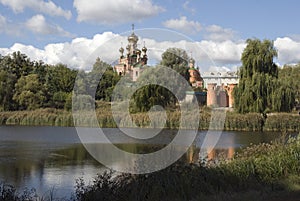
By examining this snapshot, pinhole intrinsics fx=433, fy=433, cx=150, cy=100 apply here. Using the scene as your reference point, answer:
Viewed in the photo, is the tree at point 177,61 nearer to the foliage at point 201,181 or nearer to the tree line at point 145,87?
the tree line at point 145,87

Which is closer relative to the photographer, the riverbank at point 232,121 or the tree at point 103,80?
the riverbank at point 232,121

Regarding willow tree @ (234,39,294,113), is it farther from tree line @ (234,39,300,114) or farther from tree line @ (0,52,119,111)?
tree line @ (0,52,119,111)

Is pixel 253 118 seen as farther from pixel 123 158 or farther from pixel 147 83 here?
pixel 123 158

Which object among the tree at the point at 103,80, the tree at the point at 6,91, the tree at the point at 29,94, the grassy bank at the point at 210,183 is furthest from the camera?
the tree at the point at 6,91

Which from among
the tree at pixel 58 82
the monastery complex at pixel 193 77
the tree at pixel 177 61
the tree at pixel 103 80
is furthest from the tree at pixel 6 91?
the tree at pixel 177 61

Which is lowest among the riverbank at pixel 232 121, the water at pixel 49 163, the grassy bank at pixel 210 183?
the water at pixel 49 163

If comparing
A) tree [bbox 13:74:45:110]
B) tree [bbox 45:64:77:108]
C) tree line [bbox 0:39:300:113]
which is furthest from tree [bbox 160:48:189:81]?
tree [bbox 45:64:77:108]

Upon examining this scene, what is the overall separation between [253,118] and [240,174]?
2223cm

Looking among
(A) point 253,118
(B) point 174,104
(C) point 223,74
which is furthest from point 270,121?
(C) point 223,74

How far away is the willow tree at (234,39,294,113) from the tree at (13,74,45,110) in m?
20.5

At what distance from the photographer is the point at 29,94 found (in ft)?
138

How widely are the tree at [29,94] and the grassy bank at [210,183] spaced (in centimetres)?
3545

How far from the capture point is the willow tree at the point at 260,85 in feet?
98.9

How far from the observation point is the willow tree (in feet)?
98.9
